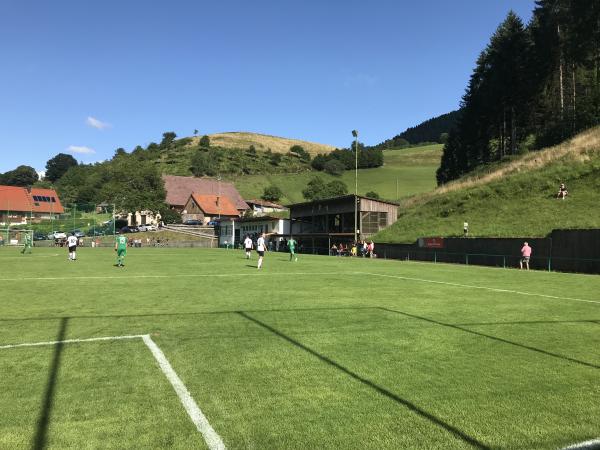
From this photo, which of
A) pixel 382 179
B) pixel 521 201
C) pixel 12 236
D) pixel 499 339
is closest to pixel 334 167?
pixel 382 179

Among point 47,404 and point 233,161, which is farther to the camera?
point 233,161

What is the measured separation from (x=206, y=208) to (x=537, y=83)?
2699 inches

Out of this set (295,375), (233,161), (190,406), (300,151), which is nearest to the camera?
(190,406)

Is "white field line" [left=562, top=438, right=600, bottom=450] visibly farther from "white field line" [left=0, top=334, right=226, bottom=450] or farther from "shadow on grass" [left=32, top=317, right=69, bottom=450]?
"shadow on grass" [left=32, top=317, right=69, bottom=450]

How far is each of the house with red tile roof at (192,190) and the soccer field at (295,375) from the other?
100806 mm

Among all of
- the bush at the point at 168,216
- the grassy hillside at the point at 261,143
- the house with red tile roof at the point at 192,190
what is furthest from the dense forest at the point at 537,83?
the grassy hillside at the point at 261,143

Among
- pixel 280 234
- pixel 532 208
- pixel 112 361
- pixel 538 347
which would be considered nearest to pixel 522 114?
pixel 532 208

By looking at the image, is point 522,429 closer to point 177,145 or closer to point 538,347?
point 538,347

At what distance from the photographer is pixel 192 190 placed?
11562 centimetres

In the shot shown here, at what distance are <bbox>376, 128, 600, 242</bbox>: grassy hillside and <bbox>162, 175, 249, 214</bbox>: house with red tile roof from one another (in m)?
63.0

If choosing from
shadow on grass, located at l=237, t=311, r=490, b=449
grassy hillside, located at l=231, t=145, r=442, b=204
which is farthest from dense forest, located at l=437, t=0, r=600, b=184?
shadow on grass, located at l=237, t=311, r=490, b=449

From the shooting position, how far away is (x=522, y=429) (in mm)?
4570

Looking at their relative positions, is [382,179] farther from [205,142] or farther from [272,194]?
[205,142]

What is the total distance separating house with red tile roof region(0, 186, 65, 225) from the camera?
3760 inches
